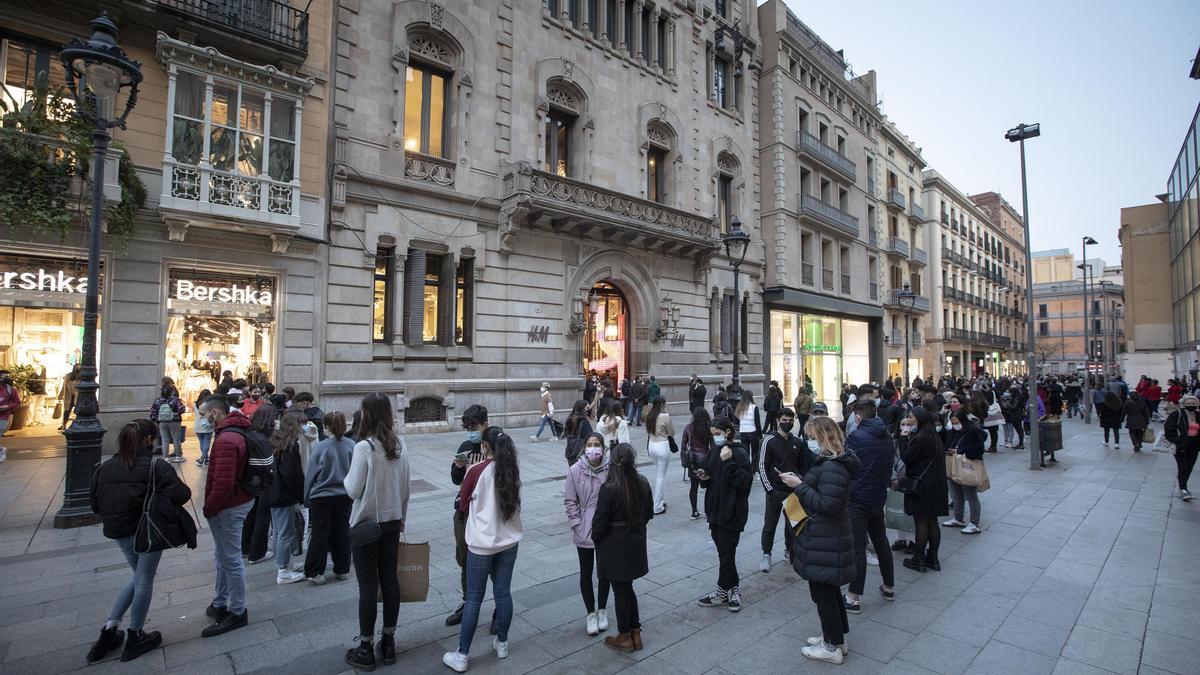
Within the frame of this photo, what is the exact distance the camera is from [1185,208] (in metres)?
27.3

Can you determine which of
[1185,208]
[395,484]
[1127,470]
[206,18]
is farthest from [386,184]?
[1185,208]

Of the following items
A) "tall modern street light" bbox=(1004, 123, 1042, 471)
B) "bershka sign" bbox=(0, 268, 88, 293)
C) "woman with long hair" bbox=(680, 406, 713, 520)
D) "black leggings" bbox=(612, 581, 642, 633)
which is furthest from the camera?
"tall modern street light" bbox=(1004, 123, 1042, 471)

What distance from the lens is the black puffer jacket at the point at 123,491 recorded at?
416 centimetres

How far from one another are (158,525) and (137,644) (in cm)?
93

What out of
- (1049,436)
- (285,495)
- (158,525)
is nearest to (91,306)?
(285,495)

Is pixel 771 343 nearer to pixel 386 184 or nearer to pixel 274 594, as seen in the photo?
pixel 386 184

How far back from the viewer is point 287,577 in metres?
5.73

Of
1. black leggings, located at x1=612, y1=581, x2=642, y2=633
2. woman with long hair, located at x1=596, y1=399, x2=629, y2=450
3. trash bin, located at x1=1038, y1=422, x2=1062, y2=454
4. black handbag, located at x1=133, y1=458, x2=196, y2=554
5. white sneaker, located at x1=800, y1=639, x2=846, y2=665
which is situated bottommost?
white sneaker, located at x1=800, y1=639, x2=846, y2=665

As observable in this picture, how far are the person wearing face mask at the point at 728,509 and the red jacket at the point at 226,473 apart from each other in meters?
4.03

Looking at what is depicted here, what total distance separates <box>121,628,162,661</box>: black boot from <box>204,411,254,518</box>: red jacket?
3.01 feet

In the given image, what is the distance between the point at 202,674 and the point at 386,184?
13928 millimetres

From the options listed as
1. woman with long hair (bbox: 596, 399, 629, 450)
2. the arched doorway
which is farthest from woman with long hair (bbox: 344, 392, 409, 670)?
the arched doorway

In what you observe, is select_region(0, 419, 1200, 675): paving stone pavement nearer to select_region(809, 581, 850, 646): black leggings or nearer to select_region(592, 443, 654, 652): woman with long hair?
select_region(809, 581, 850, 646): black leggings

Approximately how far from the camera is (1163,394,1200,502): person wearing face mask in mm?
9555
